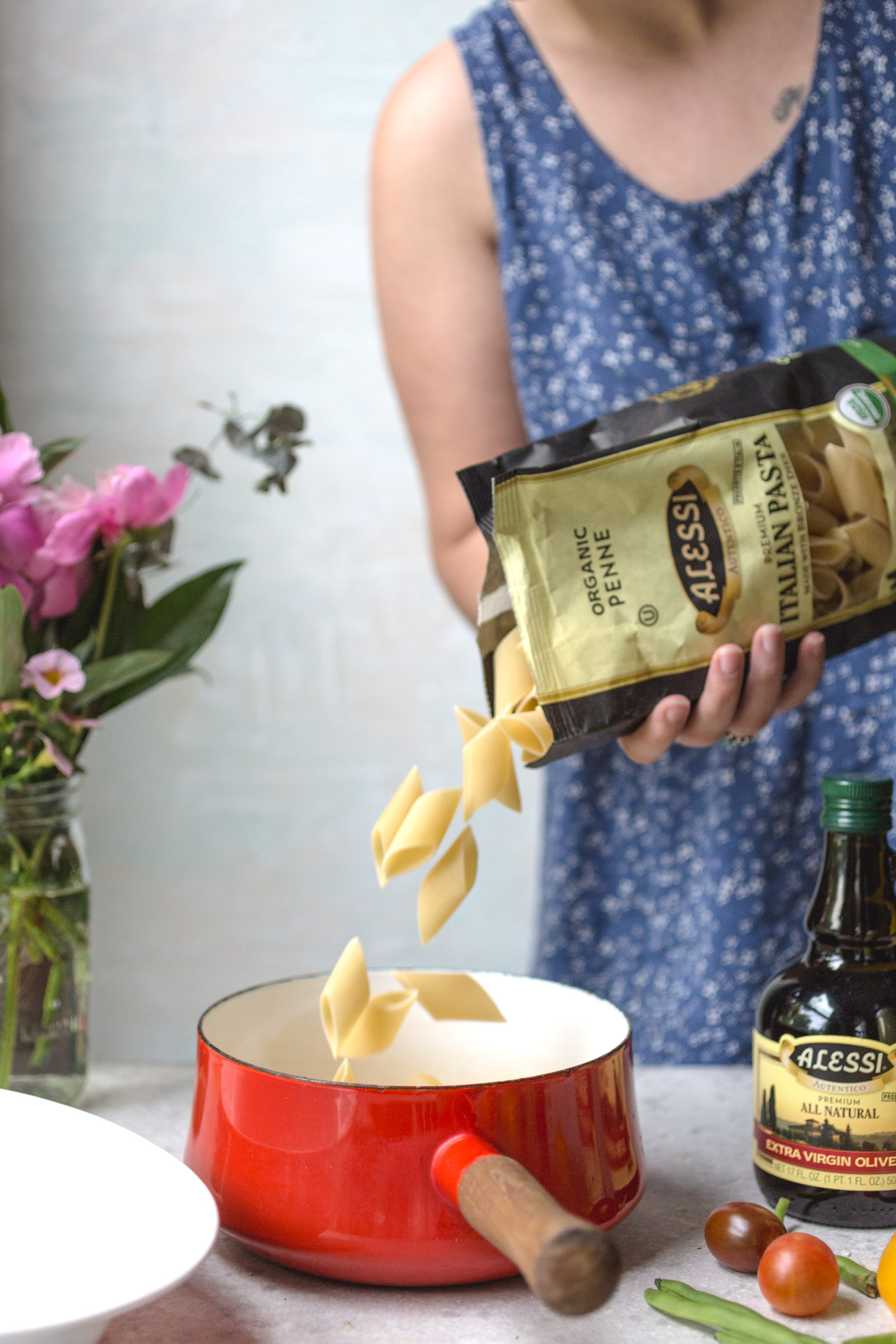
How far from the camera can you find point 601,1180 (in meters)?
0.47

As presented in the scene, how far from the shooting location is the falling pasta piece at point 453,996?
574mm

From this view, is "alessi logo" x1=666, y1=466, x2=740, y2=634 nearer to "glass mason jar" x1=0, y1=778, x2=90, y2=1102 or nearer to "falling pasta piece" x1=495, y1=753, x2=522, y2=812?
"falling pasta piece" x1=495, y1=753, x2=522, y2=812

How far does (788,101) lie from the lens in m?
0.92

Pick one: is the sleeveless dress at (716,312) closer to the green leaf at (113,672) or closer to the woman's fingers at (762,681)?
the woman's fingers at (762,681)

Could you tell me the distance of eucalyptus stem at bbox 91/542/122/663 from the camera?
0.67m

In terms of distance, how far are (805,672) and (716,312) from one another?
13.9 inches

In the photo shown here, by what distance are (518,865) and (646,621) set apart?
3.99ft

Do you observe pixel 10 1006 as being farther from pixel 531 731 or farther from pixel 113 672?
pixel 531 731

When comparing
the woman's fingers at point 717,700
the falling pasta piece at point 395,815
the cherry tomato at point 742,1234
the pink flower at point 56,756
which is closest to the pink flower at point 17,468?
the pink flower at point 56,756

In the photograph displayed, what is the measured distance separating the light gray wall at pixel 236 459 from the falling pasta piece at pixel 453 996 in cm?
115

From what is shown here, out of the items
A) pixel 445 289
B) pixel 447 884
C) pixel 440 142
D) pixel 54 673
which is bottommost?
pixel 447 884

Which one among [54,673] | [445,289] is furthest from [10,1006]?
[445,289]

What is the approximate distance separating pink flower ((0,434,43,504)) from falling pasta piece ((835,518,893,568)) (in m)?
0.38

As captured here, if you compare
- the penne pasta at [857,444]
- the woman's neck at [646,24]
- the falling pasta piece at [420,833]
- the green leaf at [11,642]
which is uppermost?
the woman's neck at [646,24]
